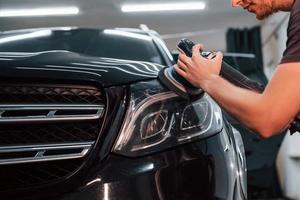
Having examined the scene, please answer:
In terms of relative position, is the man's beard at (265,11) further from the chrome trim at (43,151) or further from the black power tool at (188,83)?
the chrome trim at (43,151)

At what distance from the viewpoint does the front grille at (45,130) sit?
120cm

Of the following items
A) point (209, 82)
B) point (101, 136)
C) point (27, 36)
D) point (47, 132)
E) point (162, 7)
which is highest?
point (162, 7)

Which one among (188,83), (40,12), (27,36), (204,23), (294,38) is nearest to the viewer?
(294,38)

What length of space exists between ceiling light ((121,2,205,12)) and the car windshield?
592 centimetres

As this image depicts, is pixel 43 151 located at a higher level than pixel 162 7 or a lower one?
lower

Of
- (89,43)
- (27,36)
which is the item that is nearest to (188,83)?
(89,43)

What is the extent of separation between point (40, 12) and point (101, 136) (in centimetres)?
755

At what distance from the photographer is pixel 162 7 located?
839 cm

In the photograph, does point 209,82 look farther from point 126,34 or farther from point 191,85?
point 126,34

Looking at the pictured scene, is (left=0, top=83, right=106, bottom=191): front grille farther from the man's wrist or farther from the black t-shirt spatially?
the black t-shirt

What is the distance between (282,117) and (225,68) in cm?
27

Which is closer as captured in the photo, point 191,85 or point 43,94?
point 43,94

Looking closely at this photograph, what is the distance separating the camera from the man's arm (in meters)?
1.13

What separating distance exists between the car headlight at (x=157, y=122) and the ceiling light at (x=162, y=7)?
7071 millimetres
